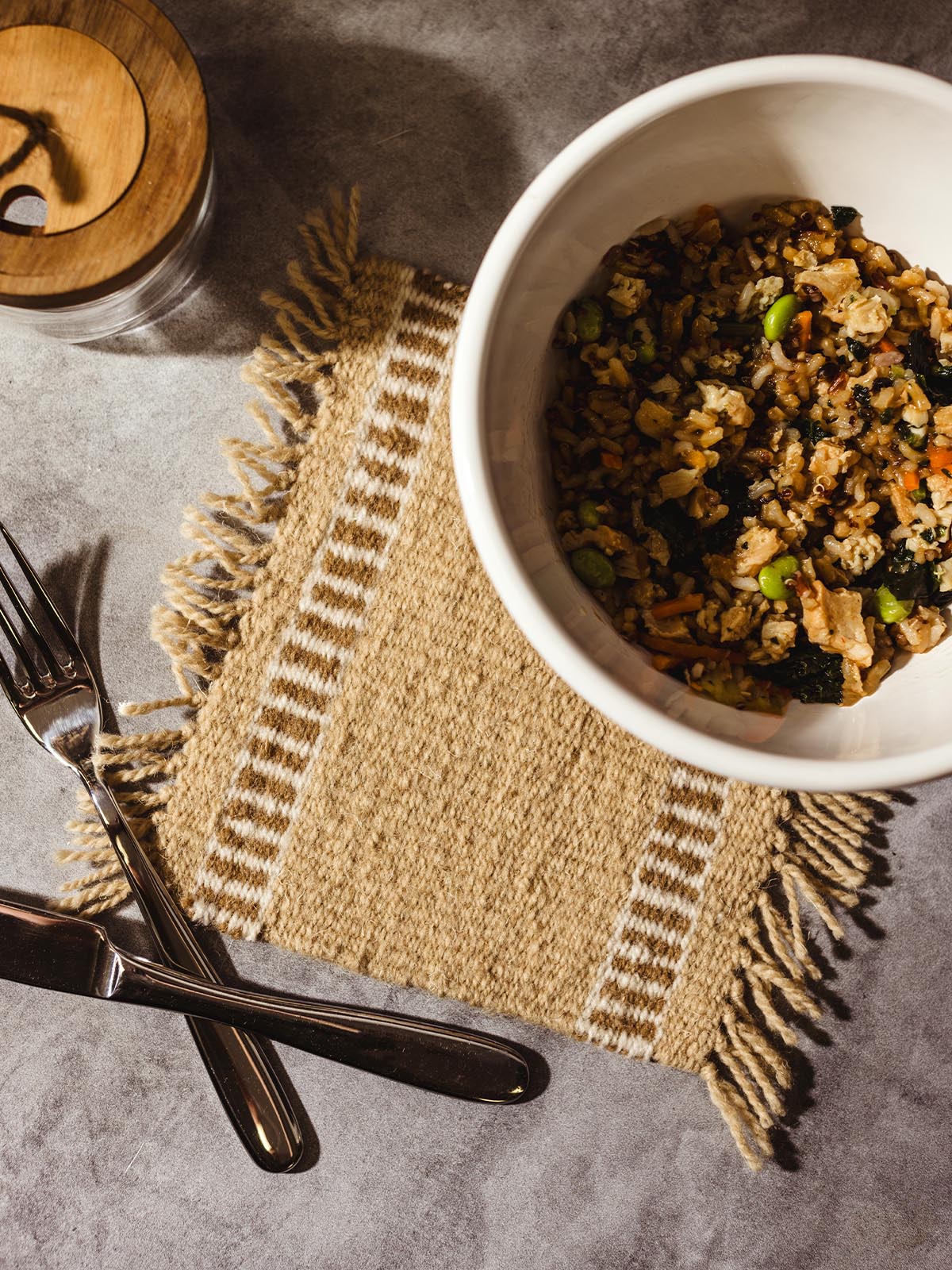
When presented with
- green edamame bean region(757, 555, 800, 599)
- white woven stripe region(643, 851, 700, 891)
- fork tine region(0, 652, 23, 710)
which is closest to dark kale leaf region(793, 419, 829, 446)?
green edamame bean region(757, 555, 800, 599)

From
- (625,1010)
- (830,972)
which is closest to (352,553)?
(625,1010)

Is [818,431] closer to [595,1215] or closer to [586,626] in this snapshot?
[586,626]

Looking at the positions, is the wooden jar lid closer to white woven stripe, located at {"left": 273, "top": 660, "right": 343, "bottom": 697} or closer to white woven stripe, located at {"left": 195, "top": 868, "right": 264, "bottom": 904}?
white woven stripe, located at {"left": 273, "top": 660, "right": 343, "bottom": 697}

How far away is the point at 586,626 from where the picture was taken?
68 centimetres

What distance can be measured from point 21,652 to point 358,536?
35 cm

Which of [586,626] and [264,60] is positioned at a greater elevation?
[264,60]

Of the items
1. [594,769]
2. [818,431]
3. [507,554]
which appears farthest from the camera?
[594,769]

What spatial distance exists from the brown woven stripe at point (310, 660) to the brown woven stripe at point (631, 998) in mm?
410

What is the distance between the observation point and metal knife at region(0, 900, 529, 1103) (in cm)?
89

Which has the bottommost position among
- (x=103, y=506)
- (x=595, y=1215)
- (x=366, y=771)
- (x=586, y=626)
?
(x=595, y=1215)

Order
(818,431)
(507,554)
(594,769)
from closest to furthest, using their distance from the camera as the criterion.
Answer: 1. (507,554)
2. (818,431)
3. (594,769)

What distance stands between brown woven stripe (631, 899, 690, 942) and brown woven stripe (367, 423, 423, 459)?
0.49 metres

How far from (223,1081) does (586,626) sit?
24.5 inches

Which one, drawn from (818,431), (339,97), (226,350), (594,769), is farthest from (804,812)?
(339,97)
